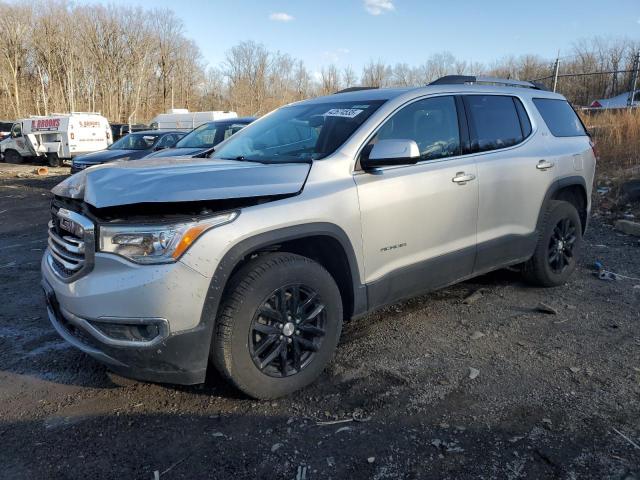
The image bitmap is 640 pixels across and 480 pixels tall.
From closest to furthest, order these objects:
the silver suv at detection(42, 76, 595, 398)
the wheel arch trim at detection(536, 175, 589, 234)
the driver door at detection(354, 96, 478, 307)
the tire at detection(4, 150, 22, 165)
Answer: the silver suv at detection(42, 76, 595, 398) < the driver door at detection(354, 96, 478, 307) < the wheel arch trim at detection(536, 175, 589, 234) < the tire at detection(4, 150, 22, 165)

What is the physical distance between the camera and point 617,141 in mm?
11547

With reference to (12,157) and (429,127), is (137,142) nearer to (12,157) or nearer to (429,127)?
(429,127)

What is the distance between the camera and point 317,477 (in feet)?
7.64

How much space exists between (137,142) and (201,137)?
15.8 ft

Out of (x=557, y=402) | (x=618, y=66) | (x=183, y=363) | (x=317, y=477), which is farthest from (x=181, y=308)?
(x=618, y=66)

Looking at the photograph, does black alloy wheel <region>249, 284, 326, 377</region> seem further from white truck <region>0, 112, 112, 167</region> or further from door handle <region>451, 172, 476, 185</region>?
white truck <region>0, 112, 112, 167</region>

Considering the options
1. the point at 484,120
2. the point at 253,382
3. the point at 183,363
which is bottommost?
the point at 253,382

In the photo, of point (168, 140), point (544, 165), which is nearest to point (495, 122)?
point (544, 165)

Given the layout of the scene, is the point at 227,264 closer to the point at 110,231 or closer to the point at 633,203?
the point at 110,231

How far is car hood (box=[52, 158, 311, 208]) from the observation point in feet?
8.43

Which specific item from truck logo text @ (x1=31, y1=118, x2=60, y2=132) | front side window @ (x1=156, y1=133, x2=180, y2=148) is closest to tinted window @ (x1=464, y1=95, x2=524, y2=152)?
front side window @ (x1=156, y1=133, x2=180, y2=148)

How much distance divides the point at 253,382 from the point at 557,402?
176cm

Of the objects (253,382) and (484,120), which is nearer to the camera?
(253,382)

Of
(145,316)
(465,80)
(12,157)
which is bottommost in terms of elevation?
(145,316)
